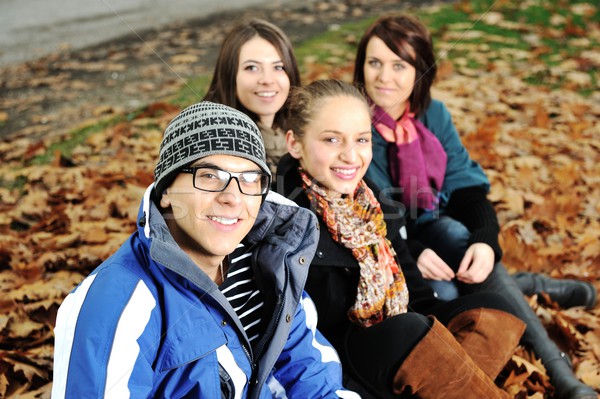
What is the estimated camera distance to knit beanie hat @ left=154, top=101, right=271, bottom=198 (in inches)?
71.6

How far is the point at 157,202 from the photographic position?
1940 mm

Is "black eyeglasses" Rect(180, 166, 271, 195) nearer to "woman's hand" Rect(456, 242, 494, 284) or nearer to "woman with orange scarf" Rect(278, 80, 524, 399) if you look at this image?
"woman with orange scarf" Rect(278, 80, 524, 399)

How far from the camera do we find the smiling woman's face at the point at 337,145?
2496 millimetres

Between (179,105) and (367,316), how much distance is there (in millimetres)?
3428

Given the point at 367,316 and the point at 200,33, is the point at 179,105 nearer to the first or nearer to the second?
the point at 200,33

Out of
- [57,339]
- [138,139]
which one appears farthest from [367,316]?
[138,139]

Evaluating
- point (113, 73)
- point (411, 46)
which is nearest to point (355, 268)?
point (411, 46)

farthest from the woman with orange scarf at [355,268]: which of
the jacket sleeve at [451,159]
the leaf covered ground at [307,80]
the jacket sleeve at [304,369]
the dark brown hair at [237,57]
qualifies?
the jacket sleeve at [451,159]

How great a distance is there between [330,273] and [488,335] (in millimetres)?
737

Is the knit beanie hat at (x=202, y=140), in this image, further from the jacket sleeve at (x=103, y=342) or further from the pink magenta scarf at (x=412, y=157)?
the pink magenta scarf at (x=412, y=157)

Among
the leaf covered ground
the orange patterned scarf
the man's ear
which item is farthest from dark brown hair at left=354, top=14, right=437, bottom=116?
the leaf covered ground

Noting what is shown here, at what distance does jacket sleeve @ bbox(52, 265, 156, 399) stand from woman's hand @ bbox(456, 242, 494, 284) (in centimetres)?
182

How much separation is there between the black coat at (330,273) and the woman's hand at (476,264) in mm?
322

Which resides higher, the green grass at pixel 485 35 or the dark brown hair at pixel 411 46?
the dark brown hair at pixel 411 46
